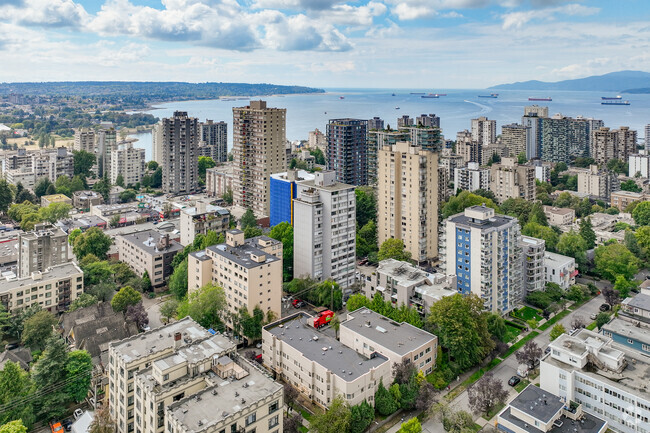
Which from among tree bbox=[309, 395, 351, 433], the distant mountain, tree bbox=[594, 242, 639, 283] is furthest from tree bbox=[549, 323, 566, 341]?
the distant mountain

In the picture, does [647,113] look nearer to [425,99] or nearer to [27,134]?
[425,99]

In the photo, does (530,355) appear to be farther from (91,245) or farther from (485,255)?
(91,245)

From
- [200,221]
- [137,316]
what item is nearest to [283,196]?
[200,221]

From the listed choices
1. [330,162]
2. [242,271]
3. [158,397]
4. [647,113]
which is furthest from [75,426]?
[647,113]

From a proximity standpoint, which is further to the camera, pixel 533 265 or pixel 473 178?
pixel 473 178

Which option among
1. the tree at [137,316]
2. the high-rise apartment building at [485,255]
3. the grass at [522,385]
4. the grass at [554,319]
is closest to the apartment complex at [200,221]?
the tree at [137,316]

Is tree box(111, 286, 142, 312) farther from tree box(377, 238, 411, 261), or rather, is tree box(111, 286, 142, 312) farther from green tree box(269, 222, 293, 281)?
tree box(377, 238, 411, 261)

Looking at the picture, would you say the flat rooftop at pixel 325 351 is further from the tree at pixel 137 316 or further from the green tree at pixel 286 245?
the green tree at pixel 286 245

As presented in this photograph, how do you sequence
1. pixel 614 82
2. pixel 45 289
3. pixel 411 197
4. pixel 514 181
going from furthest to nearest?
pixel 614 82
pixel 514 181
pixel 411 197
pixel 45 289
